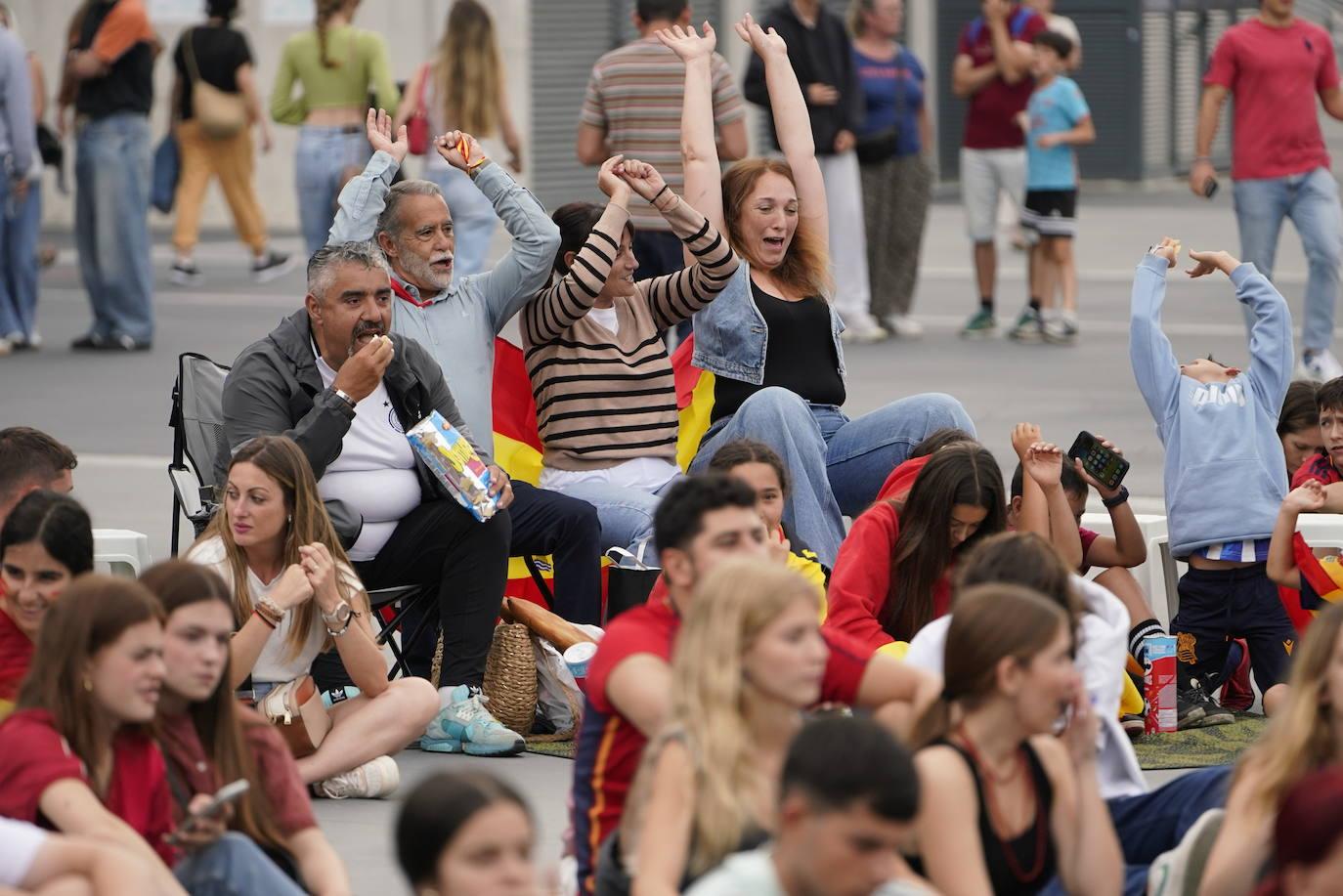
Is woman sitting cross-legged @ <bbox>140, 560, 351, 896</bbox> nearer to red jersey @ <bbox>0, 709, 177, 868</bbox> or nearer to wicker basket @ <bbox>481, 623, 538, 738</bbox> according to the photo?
red jersey @ <bbox>0, 709, 177, 868</bbox>

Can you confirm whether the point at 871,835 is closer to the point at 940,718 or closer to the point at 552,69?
the point at 940,718

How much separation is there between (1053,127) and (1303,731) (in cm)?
933

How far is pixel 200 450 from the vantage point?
21.2ft

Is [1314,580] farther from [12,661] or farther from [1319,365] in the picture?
[1319,365]

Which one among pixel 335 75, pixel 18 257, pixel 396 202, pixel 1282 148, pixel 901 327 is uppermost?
pixel 396 202

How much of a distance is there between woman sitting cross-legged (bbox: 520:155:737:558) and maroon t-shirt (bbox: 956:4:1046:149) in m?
7.13

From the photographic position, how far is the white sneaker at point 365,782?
566 centimetres

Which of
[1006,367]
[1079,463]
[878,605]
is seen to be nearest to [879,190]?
[1006,367]

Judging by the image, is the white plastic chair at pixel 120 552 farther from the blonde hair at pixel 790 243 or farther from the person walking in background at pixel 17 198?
the person walking in background at pixel 17 198

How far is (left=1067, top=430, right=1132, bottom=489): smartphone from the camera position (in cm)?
642

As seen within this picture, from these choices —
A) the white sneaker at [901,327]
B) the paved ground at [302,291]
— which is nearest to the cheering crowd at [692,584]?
the paved ground at [302,291]

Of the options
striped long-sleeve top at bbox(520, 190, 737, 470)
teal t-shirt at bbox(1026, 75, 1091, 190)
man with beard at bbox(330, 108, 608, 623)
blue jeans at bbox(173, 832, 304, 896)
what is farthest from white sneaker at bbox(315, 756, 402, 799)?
teal t-shirt at bbox(1026, 75, 1091, 190)

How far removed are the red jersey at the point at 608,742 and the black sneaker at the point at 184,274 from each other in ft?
42.9

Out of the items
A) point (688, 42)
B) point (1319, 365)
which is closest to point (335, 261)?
point (688, 42)
